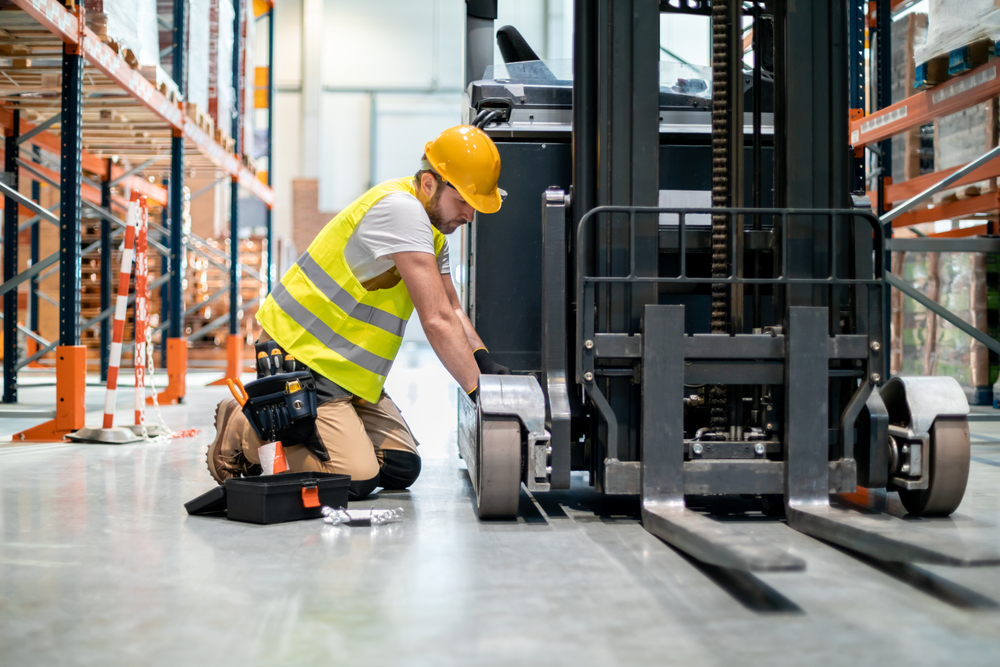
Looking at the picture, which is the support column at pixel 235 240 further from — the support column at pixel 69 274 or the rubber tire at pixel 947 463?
the rubber tire at pixel 947 463

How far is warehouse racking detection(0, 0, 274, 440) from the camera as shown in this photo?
5680mm

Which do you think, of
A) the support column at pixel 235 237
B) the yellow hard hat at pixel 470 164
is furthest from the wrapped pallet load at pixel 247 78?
the yellow hard hat at pixel 470 164

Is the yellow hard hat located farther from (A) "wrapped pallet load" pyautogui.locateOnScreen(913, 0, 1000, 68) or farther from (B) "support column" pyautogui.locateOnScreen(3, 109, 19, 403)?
(B) "support column" pyautogui.locateOnScreen(3, 109, 19, 403)

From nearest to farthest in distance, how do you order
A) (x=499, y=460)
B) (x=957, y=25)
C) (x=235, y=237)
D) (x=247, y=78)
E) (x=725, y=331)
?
1. (x=499, y=460)
2. (x=725, y=331)
3. (x=957, y=25)
4. (x=235, y=237)
5. (x=247, y=78)

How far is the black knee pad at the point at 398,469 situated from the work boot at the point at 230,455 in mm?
524

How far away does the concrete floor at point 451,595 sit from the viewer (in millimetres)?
1726

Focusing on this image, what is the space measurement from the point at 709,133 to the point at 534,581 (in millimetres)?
2081

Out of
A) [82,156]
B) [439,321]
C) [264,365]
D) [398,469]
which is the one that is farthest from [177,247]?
[439,321]

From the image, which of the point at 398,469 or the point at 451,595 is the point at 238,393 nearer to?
the point at 398,469

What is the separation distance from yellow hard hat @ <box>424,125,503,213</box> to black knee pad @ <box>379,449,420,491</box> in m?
1.12

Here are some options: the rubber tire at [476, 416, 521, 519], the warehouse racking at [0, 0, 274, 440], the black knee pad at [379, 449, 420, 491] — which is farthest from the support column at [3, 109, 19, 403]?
the rubber tire at [476, 416, 521, 519]

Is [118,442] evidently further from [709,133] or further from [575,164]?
[709,133]

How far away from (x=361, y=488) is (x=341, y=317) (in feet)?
2.25

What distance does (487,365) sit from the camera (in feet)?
10.7
